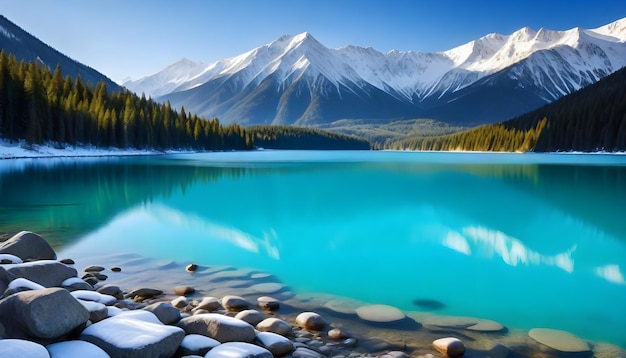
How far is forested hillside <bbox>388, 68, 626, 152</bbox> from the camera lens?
354ft

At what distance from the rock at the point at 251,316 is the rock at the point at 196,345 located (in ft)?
4.48

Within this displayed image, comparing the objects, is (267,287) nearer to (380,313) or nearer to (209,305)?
(209,305)

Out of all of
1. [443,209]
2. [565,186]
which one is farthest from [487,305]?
[565,186]

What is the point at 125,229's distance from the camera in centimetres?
1811

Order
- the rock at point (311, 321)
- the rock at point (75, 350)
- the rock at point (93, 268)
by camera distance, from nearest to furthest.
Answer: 1. the rock at point (75, 350)
2. the rock at point (311, 321)
3. the rock at point (93, 268)

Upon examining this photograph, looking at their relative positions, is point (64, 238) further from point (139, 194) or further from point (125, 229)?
point (139, 194)

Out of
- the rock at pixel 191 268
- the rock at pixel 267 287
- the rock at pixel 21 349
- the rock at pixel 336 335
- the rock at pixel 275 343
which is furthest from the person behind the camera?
the rock at pixel 191 268

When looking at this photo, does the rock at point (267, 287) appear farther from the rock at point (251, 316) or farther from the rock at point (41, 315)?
the rock at point (41, 315)

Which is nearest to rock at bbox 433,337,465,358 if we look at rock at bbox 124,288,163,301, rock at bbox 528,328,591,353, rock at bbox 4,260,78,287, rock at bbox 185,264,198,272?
rock at bbox 528,328,591,353

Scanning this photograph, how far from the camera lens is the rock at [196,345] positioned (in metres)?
6.31

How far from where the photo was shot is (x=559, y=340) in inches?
305

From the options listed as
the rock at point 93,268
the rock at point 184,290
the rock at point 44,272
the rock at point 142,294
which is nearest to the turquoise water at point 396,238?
the rock at point 93,268

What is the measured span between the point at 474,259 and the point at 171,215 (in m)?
14.7

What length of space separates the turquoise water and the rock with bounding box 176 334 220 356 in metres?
4.05
